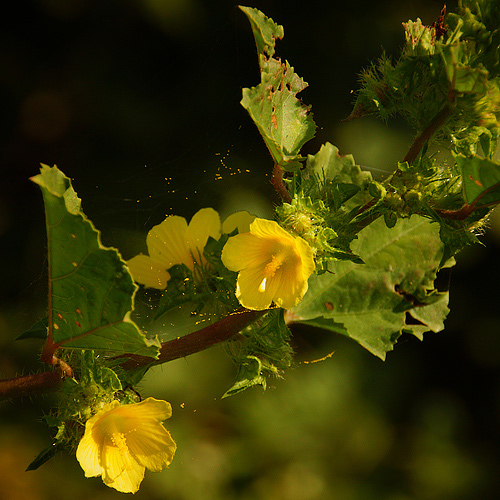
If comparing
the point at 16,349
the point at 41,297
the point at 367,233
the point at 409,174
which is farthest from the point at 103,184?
the point at 409,174

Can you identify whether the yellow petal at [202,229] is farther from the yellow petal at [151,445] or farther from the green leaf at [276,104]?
the yellow petal at [151,445]

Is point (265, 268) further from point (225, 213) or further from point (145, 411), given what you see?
point (225, 213)

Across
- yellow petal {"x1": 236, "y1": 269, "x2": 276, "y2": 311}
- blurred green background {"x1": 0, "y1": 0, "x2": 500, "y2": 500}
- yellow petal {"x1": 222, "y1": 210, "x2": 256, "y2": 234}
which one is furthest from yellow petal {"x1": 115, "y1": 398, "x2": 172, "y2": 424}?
blurred green background {"x1": 0, "y1": 0, "x2": 500, "y2": 500}

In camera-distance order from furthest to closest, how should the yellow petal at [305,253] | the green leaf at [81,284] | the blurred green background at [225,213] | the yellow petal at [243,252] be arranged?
the blurred green background at [225,213] → the yellow petal at [243,252] → the yellow petal at [305,253] → the green leaf at [81,284]

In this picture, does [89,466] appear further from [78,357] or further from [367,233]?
[367,233]

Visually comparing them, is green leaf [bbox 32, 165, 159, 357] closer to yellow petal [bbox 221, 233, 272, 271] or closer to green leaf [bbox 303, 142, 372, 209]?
yellow petal [bbox 221, 233, 272, 271]

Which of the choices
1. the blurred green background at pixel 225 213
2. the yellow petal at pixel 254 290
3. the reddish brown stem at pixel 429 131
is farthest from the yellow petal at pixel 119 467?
the blurred green background at pixel 225 213

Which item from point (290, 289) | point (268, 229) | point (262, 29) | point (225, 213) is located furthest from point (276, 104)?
point (225, 213)
